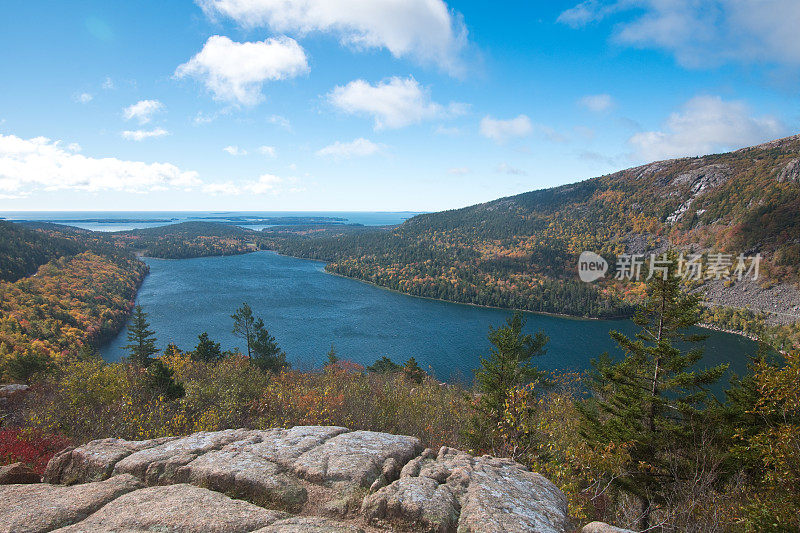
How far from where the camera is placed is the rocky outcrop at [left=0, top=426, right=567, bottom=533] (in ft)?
22.7

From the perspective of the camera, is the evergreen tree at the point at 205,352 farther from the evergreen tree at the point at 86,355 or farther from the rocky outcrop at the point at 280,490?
the rocky outcrop at the point at 280,490

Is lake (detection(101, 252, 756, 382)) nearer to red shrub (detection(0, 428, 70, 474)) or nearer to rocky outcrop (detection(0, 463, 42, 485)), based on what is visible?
red shrub (detection(0, 428, 70, 474))

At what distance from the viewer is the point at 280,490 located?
8438 mm

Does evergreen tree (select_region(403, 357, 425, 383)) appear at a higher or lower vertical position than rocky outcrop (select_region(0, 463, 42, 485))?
lower

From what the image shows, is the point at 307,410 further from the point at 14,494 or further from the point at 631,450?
the point at 631,450

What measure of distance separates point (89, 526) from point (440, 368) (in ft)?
254

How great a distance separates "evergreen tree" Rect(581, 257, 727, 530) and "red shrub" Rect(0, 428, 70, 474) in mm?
22496

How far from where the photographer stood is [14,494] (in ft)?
25.9

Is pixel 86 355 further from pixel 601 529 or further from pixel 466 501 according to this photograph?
pixel 601 529

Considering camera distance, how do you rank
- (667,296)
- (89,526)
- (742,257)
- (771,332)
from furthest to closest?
(742,257)
(771,332)
(667,296)
(89,526)

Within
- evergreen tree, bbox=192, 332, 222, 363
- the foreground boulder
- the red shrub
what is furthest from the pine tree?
evergreen tree, bbox=192, 332, 222, 363

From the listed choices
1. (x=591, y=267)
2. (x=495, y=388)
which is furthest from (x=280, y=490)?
(x=591, y=267)

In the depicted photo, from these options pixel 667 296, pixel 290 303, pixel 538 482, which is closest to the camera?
pixel 538 482

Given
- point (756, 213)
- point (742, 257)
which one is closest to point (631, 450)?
Result: point (742, 257)
